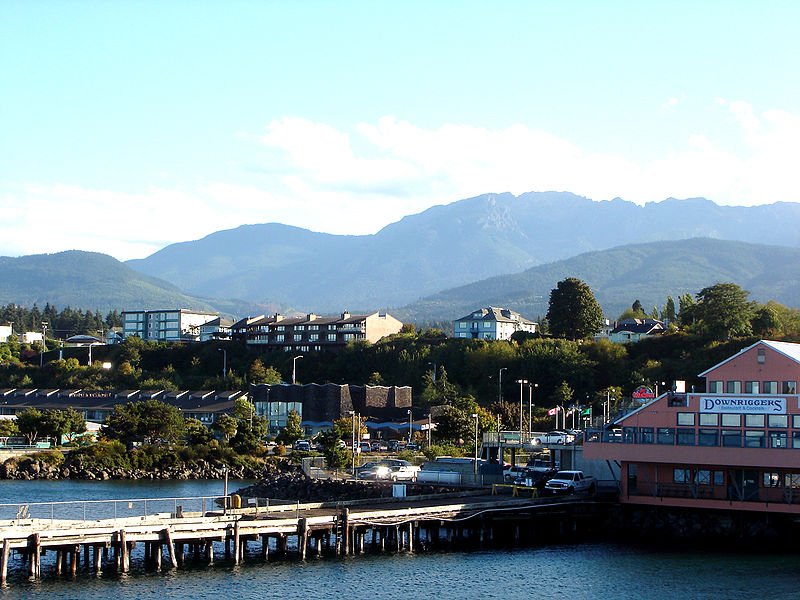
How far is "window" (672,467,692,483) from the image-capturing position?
59594 millimetres

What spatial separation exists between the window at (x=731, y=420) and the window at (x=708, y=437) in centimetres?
56

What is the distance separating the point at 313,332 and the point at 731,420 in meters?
115

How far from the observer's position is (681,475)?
5988cm

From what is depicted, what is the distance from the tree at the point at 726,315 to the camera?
133500mm

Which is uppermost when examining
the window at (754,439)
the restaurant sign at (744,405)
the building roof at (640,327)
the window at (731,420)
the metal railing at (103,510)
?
the building roof at (640,327)

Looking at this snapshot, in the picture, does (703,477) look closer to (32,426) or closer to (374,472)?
(374,472)

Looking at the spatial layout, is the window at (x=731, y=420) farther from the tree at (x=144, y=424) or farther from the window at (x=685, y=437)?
the tree at (x=144, y=424)

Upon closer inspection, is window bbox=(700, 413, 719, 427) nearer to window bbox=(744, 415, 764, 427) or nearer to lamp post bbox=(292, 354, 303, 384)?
window bbox=(744, 415, 764, 427)

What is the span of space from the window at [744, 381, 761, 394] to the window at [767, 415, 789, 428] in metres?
1.59

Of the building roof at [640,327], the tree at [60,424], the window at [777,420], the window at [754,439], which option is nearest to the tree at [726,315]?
the building roof at [640,327]

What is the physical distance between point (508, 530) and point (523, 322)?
5407 inches

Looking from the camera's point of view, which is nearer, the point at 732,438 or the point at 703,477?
the point at 732,438

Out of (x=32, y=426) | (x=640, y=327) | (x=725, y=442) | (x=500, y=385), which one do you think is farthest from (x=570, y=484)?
(x=640, y=327)

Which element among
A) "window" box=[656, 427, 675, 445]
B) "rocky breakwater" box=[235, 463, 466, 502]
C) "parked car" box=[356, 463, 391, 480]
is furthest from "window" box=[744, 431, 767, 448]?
"parked car" box=[356, 463, 391, 480]
